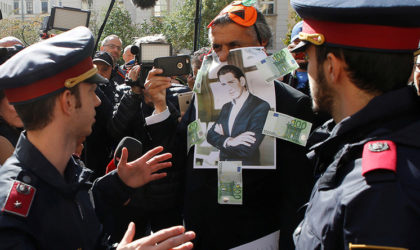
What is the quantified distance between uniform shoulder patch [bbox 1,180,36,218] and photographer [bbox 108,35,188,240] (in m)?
0.93

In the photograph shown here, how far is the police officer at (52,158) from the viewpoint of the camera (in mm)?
1455

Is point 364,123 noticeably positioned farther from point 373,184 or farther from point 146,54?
point 146,54

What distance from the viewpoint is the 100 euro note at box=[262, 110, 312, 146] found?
2.09m

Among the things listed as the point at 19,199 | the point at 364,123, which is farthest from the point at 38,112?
the point at 364,123

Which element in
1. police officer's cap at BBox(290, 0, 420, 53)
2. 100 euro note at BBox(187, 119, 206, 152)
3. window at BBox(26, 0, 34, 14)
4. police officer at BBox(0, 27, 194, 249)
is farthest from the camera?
window at BBox(26, 0, 34, 14)

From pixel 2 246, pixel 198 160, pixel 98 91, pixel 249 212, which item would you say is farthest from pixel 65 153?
pixel 98 91

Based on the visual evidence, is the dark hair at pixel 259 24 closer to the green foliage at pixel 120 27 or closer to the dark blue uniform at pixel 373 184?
the dark blue uniform at pixel 373 184

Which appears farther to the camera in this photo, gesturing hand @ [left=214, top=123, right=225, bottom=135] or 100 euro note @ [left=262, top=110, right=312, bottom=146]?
gesturing hand @ [left=214, top=123, right=225, bottom=135]

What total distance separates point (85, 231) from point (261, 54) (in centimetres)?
128

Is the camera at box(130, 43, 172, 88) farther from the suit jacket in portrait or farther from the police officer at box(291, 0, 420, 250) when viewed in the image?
the police officer at box(291, 0, 420, 250)

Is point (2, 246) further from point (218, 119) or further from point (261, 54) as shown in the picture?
point (261, 54)

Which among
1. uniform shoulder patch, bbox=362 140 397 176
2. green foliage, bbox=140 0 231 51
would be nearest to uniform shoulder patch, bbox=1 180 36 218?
uniform shoulder patch, bbox=362 140 397 176

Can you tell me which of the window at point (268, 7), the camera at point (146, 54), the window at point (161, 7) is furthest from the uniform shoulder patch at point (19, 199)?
the window at point (161, 7)

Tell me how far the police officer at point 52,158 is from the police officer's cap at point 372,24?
0.94 metres
